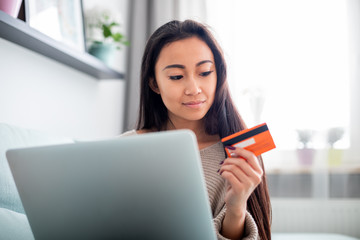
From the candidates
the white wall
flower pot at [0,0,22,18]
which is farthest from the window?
flower pot at [0,0,22,18]

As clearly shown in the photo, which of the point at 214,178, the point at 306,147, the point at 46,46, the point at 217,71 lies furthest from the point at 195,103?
the point at 306,147

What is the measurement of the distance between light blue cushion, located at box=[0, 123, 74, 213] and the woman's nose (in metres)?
0.54

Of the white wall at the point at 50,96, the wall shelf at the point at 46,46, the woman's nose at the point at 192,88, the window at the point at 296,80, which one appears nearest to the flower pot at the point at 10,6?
the wall shelf at the point at 46,46

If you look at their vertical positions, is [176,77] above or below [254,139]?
above

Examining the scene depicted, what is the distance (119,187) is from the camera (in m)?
0.53

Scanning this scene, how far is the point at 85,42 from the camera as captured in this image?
1823mm

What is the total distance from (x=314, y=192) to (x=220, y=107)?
1.29 m

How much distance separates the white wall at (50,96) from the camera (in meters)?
1.34

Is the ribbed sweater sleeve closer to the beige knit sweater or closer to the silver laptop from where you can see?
the beige knit sweater

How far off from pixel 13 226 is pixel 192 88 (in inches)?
25.0

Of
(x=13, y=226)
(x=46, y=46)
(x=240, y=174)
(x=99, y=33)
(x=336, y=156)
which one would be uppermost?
(x=99, y=33)

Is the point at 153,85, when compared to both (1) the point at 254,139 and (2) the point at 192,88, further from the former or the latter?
(1) the point at 254,139

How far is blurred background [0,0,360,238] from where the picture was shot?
2.02 metres

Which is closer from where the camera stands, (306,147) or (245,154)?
(245,154)
